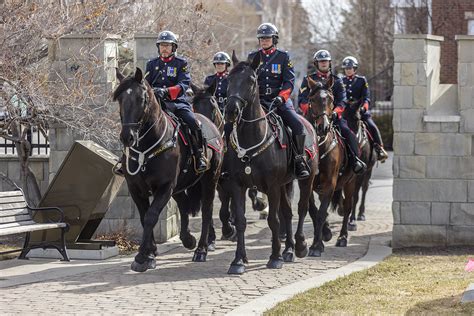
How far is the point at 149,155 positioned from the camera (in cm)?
1302

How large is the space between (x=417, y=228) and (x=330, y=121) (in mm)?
2239

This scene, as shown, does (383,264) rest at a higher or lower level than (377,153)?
lower

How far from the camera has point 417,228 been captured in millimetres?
15852

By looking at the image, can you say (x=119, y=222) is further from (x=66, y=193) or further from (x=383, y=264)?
(x=383, y=264)

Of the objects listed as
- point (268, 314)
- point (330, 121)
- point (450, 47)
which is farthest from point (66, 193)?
point (450, 47)

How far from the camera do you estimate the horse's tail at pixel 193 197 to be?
48.8 feet

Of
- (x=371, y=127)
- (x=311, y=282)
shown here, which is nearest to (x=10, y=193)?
(x=311, y=282)

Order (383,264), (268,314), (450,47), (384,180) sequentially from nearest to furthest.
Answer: (268,314) → (383,264) → (384,180) → (450,47)

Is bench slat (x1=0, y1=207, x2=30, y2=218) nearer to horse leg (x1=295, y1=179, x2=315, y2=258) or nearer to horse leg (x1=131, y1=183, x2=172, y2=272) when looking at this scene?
horse leg (x1=131, y1=183, x2=172, y2=272)

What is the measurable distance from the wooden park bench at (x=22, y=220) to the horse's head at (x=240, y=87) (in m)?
2.95

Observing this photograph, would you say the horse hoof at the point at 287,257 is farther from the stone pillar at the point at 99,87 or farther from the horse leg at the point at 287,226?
the stone pillar at the point at 99,87

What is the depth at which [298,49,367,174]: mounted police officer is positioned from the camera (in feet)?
51.5

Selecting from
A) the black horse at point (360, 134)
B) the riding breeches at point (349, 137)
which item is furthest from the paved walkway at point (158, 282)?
the black horse at point (360, 134)

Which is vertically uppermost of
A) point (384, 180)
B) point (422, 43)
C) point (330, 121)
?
point (422, 43)
